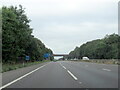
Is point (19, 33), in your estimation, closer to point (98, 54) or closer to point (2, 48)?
point (2, 48)

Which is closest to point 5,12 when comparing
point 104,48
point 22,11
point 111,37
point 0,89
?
point 22,11

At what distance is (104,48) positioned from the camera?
469 feet

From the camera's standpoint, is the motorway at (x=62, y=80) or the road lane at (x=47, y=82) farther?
the motorway at (x=62, y=80)

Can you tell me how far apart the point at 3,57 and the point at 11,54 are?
231 cm

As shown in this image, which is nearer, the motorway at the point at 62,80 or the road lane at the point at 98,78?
the road lane at the point at 98,78

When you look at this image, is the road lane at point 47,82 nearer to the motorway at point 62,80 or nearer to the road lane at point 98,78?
the motorway at point 62,80

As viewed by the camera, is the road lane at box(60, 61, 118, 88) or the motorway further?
the motorway

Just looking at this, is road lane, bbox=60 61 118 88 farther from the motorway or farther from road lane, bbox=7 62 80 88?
road lane, bbox=7 62 80 88

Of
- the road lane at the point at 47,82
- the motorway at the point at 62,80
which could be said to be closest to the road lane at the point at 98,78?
the motorway at the point at 62,80

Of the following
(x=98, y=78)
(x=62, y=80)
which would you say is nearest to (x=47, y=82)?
(x=62, y=80)

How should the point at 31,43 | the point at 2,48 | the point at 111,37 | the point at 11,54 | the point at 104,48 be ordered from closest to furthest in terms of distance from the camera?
the point at 2,48, the point at 11,54, the point at 31,43, the point at 104,48, the point at 111,37

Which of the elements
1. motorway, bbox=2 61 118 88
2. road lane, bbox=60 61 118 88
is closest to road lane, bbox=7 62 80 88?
motorway, bbox=2 61 118 88

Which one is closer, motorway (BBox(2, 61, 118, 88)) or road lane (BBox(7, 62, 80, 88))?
road lane (BBox(7, 62, 80, 88))

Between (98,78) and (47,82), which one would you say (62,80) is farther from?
(98,78)
